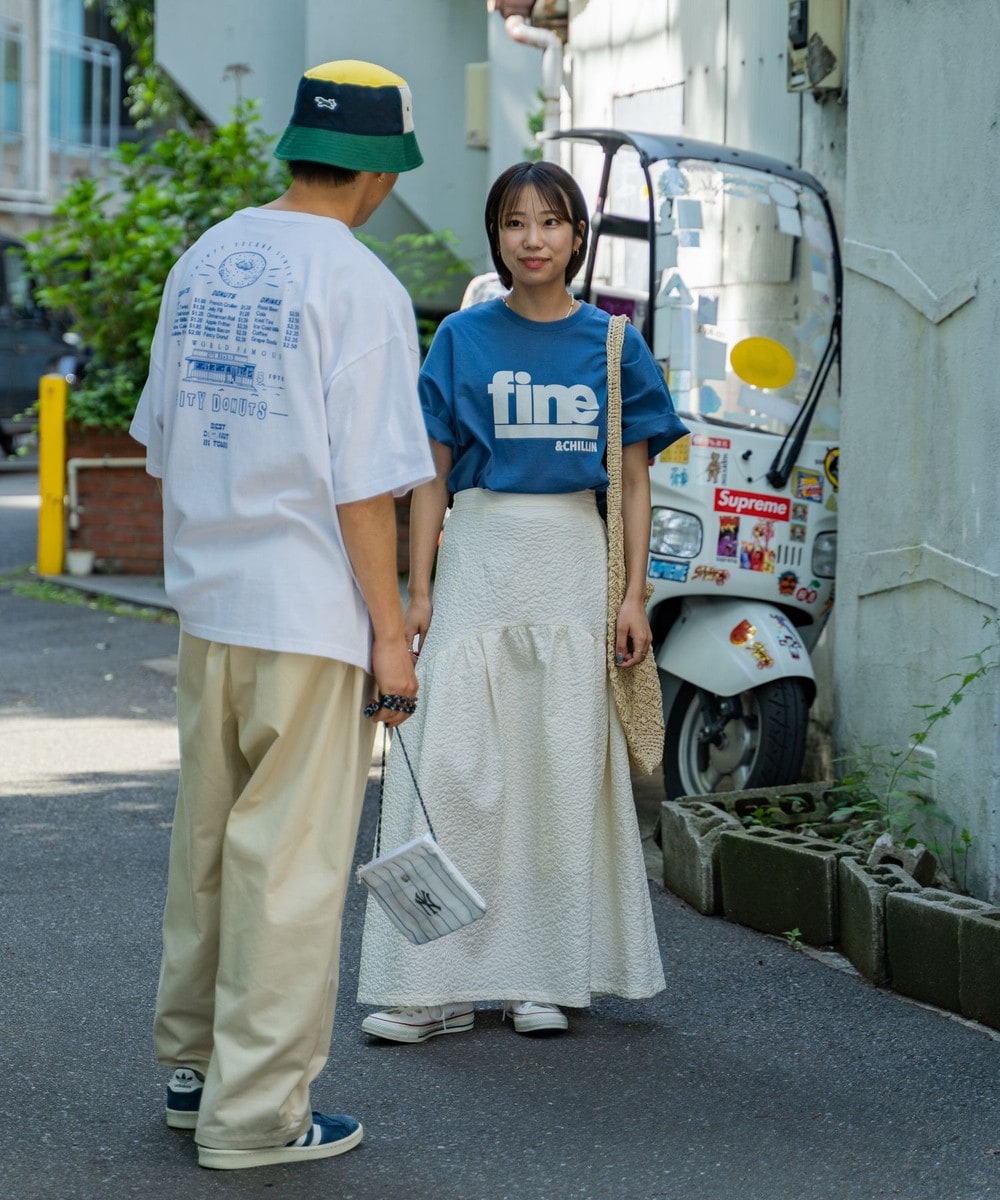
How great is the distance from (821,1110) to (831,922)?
112 centimetres

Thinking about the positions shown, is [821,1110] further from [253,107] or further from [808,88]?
[253,107]

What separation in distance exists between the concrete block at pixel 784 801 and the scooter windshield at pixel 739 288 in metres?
1.26

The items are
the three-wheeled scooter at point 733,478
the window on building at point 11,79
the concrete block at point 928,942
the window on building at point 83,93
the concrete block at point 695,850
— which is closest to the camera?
the concrete block at point 928,942

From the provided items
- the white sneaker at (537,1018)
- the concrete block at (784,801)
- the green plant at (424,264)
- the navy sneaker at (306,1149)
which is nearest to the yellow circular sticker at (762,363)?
the concrete block at (784,801)

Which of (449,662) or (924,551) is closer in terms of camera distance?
(449,662)

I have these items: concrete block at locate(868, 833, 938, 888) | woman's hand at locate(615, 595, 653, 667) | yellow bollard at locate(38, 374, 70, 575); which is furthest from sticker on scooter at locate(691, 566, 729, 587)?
yellow bollard at locate(38, 374, 70, 575)

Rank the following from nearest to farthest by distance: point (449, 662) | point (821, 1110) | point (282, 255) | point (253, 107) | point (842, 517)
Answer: point (282, 255) → point (821, 1110) → point (449, 662) → point (842, 517) → point (253, 107)

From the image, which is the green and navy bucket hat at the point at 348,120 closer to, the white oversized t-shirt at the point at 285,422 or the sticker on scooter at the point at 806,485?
the white oversized t-shirt at the point at 285,422

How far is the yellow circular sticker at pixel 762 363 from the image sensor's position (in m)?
6.08

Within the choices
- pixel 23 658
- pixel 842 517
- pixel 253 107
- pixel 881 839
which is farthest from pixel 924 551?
pixel 253 107

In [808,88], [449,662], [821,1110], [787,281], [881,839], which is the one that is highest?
[808,88]

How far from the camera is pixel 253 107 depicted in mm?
12961

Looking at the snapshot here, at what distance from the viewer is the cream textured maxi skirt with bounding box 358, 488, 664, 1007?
4.13 metres

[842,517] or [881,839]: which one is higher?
[842,517]
